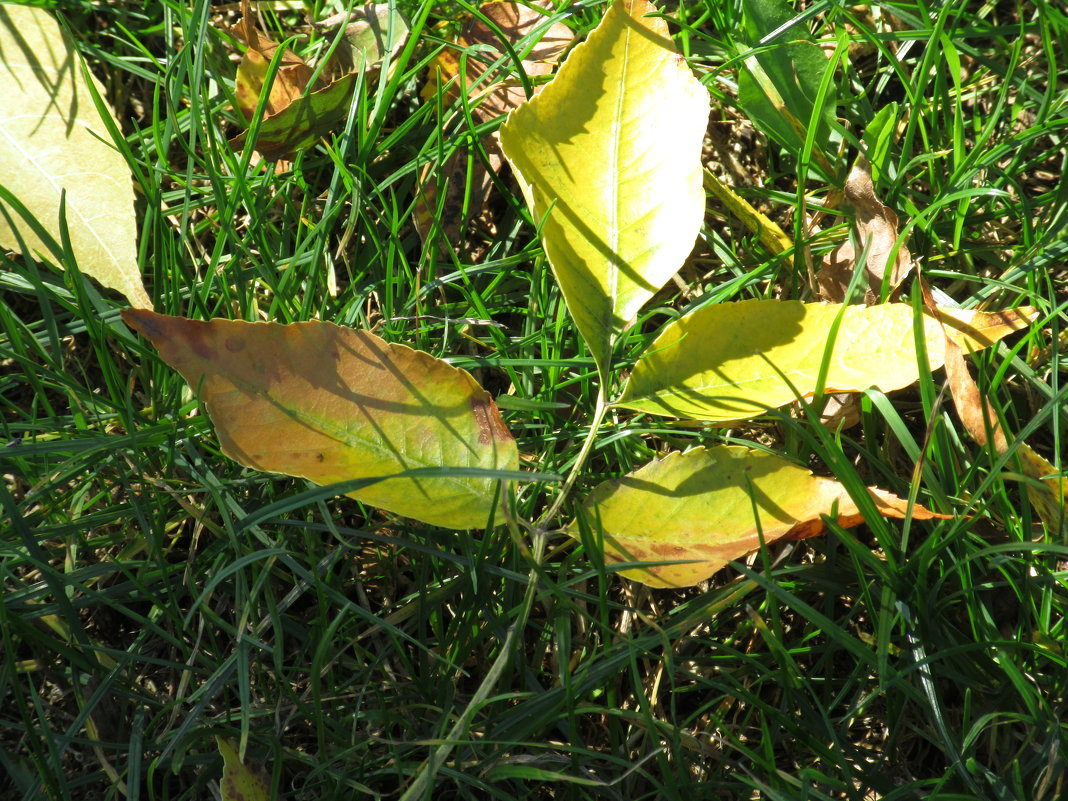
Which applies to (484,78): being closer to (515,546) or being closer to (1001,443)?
(515,546)

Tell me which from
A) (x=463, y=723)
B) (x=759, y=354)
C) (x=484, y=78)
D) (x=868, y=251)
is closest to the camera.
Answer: (x=463, y=723)

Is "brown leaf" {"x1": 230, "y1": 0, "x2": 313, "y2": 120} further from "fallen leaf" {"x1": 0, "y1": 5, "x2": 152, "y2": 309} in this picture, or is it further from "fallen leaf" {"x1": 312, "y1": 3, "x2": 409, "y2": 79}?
"fallen leaf" {"x1": 0, "y1": 5, "x2": 152, "y2": 309}

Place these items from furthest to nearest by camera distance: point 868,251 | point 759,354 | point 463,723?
point 868,251
point 759,354
point 463,723

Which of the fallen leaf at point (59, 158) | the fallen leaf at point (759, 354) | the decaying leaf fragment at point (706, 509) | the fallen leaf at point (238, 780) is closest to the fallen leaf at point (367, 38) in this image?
the fallen leaf at point (59, 158)

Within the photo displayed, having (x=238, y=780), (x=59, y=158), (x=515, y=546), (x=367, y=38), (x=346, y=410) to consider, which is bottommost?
(x=238, y=780)

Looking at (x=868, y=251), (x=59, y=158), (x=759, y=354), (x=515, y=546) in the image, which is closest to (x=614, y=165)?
(x=759, y=354)

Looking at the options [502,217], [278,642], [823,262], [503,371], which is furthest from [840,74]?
[278,642]

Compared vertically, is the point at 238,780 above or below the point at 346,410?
below

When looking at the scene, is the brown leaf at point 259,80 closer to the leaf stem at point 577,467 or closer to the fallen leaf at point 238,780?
the leaf stem at point 577,467

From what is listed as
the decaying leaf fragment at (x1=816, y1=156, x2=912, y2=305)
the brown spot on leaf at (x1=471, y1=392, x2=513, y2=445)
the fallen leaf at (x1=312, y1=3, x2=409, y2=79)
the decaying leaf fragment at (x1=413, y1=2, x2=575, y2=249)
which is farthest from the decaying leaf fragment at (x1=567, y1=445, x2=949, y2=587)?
the fallen leaf at (x1=312, y1=3, x2=409, y2=79)
